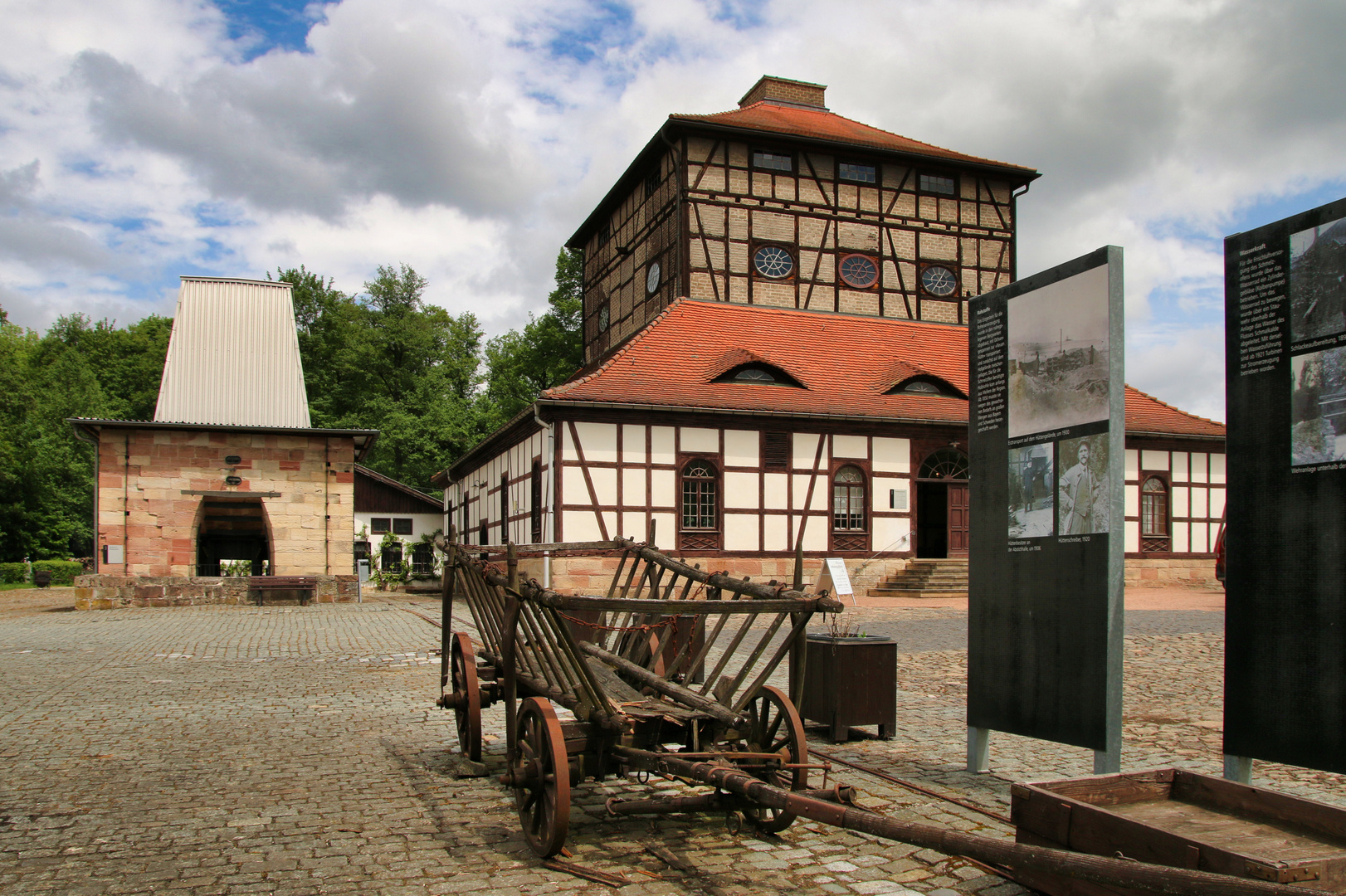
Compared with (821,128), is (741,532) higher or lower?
lower

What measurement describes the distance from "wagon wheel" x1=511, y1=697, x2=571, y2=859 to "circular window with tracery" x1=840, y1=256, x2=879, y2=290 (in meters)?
23.8

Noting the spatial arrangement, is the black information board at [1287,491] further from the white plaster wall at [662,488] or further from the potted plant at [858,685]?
the white plaster wall at [662,488]

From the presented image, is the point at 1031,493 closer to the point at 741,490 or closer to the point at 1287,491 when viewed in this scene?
the point at 1287,491

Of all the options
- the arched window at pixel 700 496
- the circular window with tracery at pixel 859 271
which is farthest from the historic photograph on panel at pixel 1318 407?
the circular window with tracery at pixel 859 271

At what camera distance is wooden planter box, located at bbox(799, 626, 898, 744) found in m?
7.20

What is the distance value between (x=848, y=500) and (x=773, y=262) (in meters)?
7.34

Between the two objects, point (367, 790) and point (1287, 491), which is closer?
point (1287, 491)

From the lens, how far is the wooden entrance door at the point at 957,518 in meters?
24.0

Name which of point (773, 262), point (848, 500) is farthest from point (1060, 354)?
point (773, 262)

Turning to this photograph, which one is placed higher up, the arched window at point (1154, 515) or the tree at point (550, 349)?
the tree at point (550, 349)

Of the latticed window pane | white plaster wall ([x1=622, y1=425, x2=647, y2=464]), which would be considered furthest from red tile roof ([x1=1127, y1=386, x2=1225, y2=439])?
white plaster wall ([x1=622, y1=425, x2=647, y2=464])

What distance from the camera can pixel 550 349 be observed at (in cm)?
3753

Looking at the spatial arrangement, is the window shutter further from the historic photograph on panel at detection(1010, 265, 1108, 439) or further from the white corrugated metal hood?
the historic photograph on panel at detection(1010, 265, 1108, 439)

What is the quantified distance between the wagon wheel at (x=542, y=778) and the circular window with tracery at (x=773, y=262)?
22.8 m
